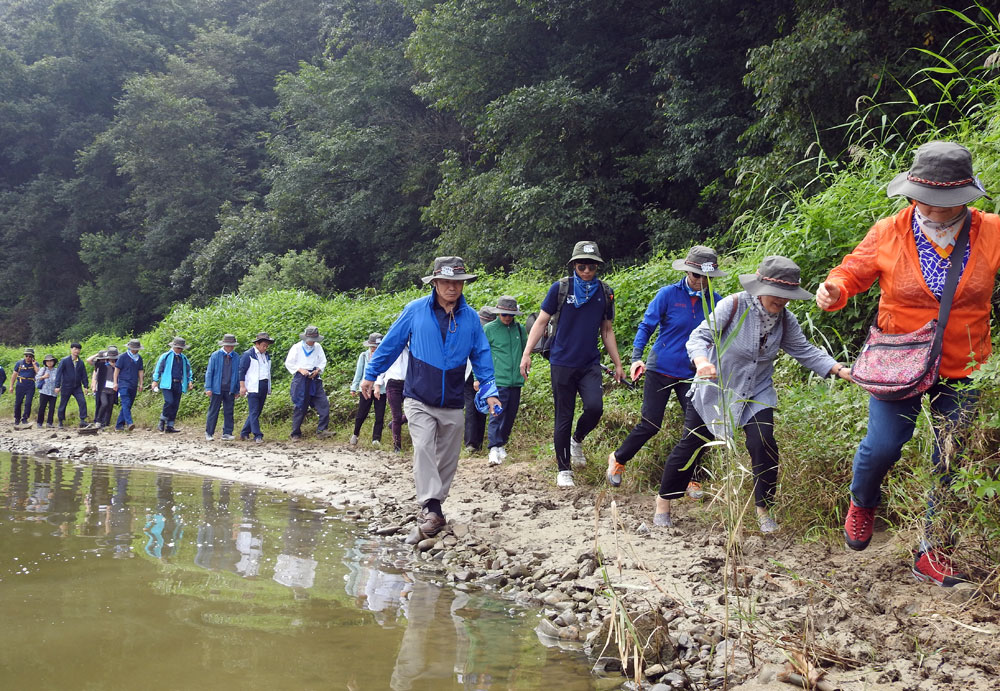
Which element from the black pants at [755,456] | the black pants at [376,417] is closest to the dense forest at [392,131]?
the black pants at [755,456]

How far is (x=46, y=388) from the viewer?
62.0 ft

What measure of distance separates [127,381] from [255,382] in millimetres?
4237

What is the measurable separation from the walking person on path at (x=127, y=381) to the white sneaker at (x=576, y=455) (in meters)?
11.2

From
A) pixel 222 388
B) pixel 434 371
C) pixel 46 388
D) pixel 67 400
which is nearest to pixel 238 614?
pixel 434 371

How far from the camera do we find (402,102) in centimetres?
2905

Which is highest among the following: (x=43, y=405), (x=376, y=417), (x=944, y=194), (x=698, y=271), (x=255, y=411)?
(x=944, y=194)

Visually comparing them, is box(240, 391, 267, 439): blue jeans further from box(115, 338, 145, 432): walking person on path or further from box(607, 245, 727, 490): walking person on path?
box(607, 245, 727, 490): walking person on path

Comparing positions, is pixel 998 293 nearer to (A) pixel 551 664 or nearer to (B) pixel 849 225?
(B) pixel 849 225

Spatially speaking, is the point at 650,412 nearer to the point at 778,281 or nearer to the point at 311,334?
the point at 778,281

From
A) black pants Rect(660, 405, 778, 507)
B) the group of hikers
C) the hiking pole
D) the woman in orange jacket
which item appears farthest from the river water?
the hiking pole

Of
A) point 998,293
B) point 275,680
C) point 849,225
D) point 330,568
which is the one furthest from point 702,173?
point 275,680

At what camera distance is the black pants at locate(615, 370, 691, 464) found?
642cm

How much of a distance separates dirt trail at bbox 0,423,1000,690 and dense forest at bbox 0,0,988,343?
3620mm

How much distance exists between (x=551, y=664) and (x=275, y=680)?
3.99 feet
